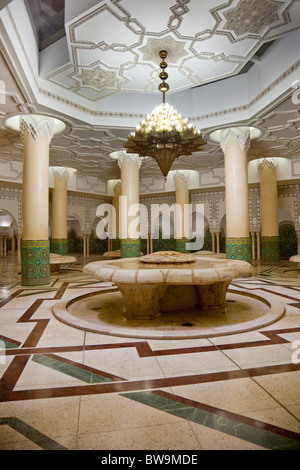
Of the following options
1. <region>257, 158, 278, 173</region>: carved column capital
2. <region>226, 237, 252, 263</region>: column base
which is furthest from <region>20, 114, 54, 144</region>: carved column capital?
<region>257, 158, 278, 173</region>: carved column capital

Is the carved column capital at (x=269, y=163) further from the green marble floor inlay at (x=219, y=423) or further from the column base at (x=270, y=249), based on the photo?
the green marble floor inlay at (x=219, y=423)

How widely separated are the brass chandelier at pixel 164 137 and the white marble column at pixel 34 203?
219cm

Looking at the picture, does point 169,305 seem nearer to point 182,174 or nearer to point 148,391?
point 148,391

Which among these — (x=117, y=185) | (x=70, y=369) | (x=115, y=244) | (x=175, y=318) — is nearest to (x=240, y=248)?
(x=175, y=318)

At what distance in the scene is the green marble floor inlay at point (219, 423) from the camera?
117 cm

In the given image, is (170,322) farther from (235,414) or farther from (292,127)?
(292,127)

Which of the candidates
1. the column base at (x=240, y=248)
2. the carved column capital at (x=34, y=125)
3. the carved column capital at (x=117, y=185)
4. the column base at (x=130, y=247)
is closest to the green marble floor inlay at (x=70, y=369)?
the carved column capital at (x=34, y=125)

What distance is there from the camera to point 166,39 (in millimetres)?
4492

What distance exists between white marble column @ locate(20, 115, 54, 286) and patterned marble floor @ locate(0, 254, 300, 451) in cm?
293

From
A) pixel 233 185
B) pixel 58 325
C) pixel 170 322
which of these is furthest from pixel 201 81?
pixel 58 325

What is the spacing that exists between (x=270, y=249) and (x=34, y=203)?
761 cm

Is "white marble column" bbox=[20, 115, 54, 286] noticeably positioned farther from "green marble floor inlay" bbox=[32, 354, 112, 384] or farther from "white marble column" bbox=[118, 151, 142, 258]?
"green marble floor inlay" bbox=[32, 354, 112, 384]

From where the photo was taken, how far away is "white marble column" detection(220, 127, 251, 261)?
6652 millimetres

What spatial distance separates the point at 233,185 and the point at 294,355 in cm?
506
